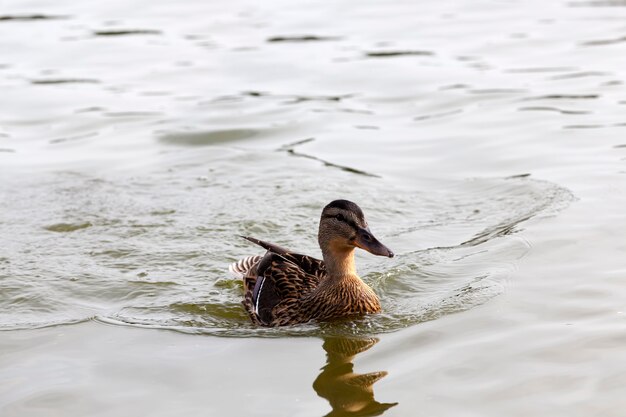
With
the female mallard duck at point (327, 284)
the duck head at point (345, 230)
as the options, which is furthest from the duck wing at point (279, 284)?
the duck head at point (345, 230)

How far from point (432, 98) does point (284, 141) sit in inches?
89.8

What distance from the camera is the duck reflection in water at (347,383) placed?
6648 mm

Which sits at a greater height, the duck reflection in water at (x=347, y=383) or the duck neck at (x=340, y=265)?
the duck neck at (x=340, y=265)

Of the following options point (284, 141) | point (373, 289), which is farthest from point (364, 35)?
point (373, 289)

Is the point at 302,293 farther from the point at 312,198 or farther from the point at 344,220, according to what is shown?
the point at 312,198

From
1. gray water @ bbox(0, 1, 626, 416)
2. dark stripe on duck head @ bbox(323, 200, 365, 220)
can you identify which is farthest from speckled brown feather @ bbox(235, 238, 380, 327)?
dark stripe on duck head @ bbox(323, 200, 365, 220)

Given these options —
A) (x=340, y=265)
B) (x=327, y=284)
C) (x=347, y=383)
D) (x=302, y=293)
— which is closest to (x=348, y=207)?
(x=340, y=265)

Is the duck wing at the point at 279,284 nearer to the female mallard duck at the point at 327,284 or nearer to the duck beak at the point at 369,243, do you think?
the female mallard duck at the point at 327,284

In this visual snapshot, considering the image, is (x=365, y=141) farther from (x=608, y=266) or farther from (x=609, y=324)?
(x=609, y=324)

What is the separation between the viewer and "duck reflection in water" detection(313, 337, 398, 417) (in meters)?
6.65

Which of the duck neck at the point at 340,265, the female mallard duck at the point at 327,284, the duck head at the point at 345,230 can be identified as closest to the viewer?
the duck head at the point at 345,230

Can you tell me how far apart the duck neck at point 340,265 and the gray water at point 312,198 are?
402 millimetres

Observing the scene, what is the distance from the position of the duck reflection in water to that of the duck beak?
23.8 inches

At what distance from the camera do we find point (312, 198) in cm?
1141
